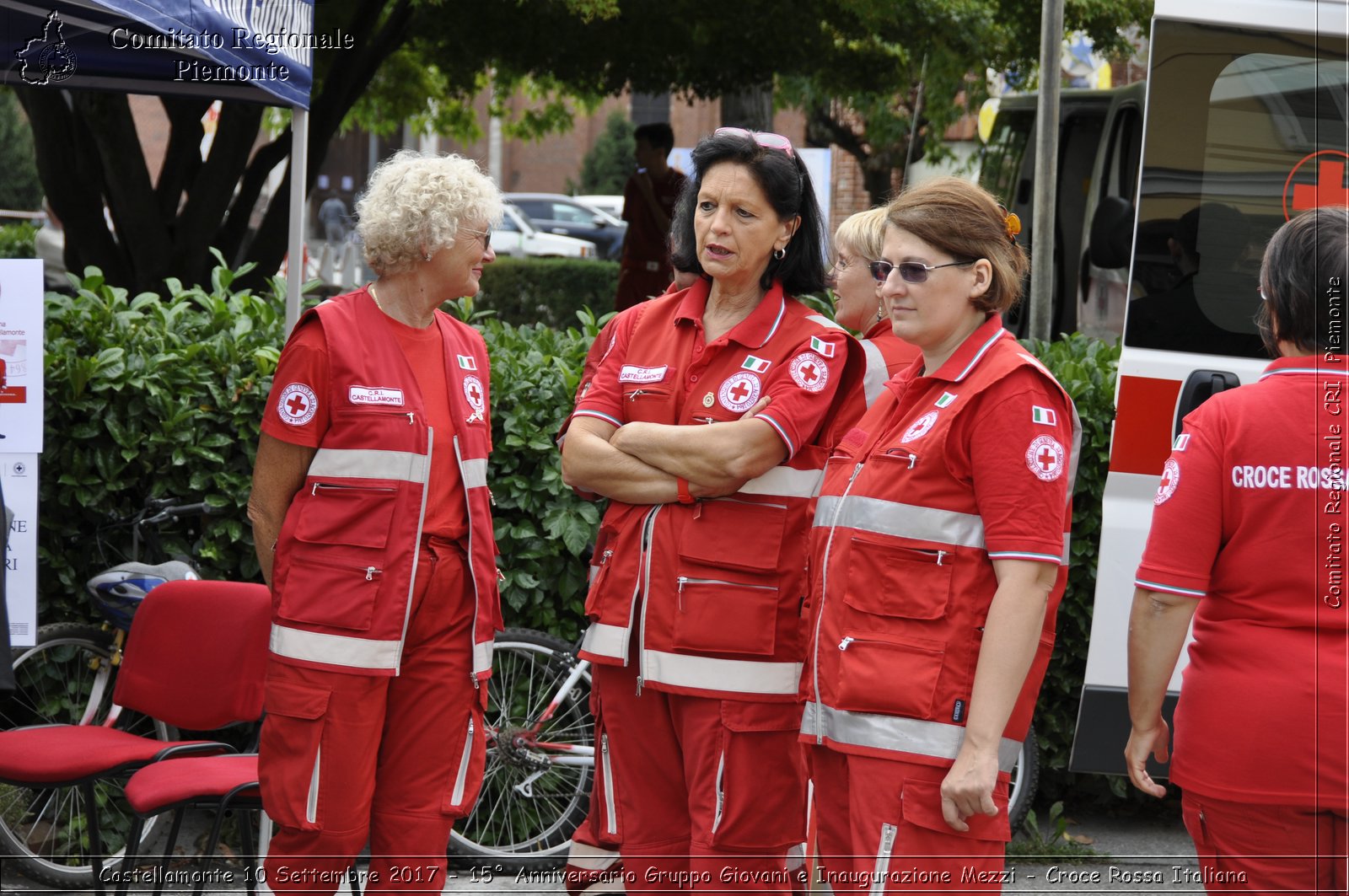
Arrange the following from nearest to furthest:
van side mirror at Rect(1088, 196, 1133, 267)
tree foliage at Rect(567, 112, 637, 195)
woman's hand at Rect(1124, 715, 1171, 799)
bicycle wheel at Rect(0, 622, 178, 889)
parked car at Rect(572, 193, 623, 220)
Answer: woman's hand at Rect(1124, 715, 1171, 799), bicycle wheel at Rect(0, 622, 178, 889), van side mirror at Rect(1088, 196, 1133, 267), parked car at Rect(572, 193, 623, 220), tree foliage at Rect(567, 112, 637, 195)

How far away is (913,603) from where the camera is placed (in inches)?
105

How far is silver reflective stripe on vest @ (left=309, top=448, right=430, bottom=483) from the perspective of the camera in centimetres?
332

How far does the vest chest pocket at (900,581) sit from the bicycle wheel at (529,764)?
2.43m

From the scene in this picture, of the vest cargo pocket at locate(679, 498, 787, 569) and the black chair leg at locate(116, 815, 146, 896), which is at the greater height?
the vest cargo pocket at locate(679, 498, 787, 569)

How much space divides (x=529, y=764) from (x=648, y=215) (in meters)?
5.83

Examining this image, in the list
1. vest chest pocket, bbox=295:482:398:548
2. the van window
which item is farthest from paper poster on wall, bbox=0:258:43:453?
the van window

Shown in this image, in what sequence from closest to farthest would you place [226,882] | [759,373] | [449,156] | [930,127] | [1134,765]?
[1134,765] → [759,373] → [449,156] → [226,882] → [930,127]

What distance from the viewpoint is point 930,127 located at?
13023 millimetres

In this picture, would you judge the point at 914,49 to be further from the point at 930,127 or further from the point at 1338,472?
the point at 1338,472

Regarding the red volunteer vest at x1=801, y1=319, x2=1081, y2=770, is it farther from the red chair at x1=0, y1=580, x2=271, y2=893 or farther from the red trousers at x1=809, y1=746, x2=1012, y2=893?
the red chair at x1=0, y1=580, x2=271, y2=893

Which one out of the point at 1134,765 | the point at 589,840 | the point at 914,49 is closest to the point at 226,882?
the point at 589,840

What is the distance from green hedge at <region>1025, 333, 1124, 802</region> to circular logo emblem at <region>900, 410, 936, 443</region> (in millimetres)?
2566

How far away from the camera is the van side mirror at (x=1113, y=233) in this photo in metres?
5.16

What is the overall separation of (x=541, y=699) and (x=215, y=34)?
248 cm
